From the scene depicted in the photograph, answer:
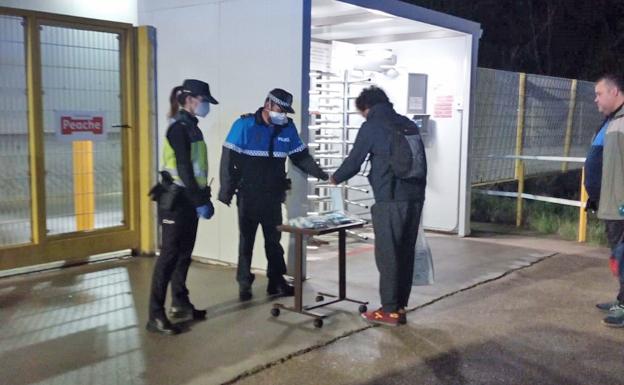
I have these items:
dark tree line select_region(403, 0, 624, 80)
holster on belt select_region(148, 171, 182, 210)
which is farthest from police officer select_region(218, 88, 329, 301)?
dark tree line select_region(403, 0, 624, 80)

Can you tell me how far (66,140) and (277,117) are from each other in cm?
241

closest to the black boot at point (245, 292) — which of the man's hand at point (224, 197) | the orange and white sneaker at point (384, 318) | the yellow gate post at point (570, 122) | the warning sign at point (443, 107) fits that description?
the man's hand at point (224, 197)

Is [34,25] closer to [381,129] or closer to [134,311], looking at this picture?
[134,311]

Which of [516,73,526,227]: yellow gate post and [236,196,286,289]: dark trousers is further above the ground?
[516,73,526,227]: yellow gate post

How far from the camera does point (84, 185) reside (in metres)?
7.15

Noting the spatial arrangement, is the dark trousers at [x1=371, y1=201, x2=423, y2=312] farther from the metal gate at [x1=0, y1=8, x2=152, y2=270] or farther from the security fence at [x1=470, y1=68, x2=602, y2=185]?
the security fence at [x1=470, y1=68, x2=602, y2=185]

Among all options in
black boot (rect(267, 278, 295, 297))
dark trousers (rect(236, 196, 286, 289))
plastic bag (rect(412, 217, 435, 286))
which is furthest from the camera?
black boot (rect(267, 278, 295, 297))

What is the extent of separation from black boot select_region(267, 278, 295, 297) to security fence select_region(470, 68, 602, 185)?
13.6ft

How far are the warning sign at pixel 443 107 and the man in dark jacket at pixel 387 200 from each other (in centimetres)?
396

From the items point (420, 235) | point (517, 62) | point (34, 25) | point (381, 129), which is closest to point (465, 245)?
point (420, 235)

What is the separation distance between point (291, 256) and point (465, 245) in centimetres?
291

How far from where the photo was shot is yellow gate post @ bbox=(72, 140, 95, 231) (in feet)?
23.1

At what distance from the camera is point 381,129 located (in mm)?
5234

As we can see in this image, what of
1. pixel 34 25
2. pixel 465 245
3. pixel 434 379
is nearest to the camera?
pixel 434 379
